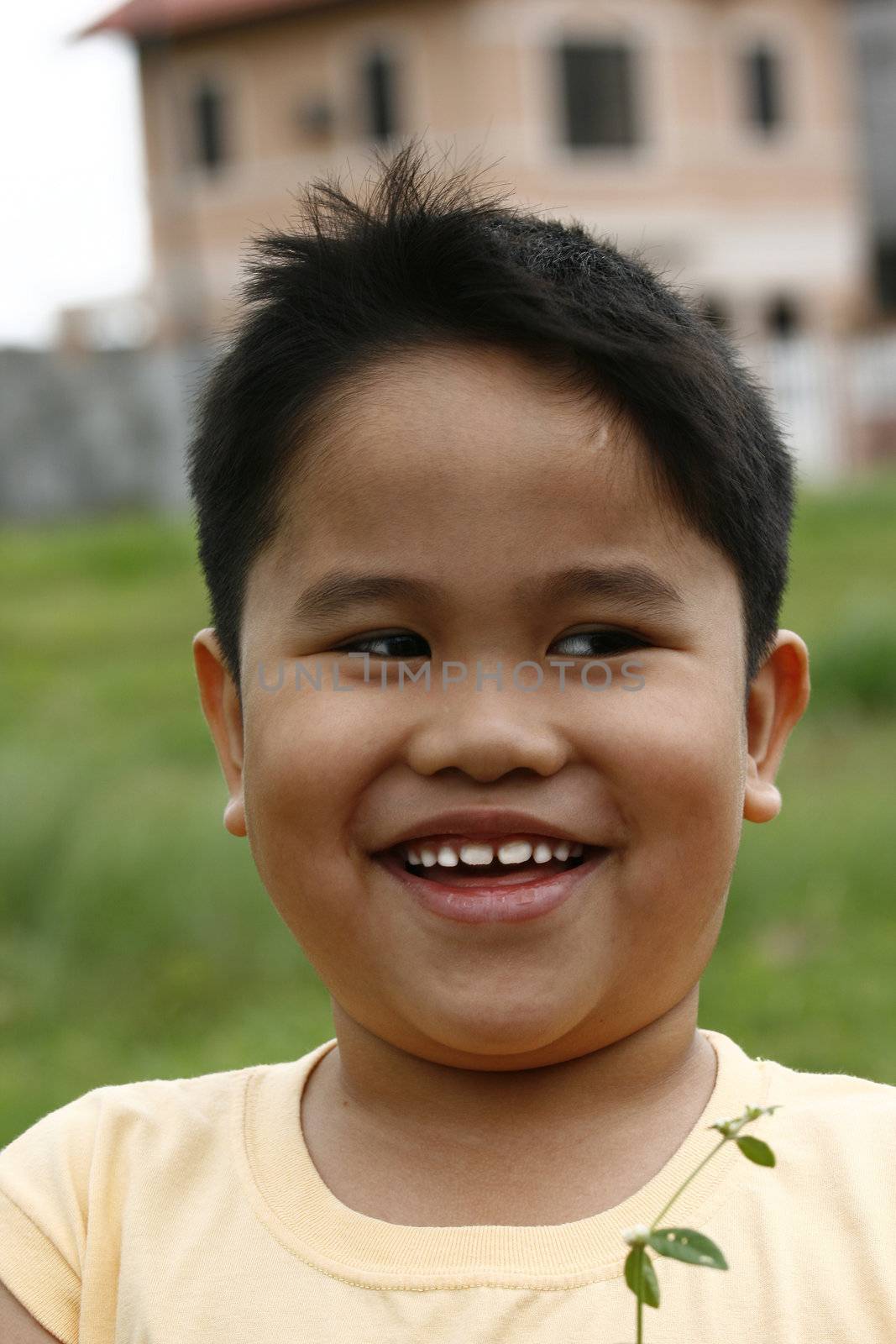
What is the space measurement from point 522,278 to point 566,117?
1888cm

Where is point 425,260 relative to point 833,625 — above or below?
above

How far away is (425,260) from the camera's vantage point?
1.67m

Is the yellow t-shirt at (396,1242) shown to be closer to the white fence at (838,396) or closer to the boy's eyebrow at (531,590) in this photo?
the boy's eyebrow at (531,590)

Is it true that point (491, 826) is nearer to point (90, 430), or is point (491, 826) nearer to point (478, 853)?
point (478, 853)

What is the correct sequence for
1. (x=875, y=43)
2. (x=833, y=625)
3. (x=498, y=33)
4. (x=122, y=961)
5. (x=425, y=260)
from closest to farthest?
(x=425, y=260), (x=122, y=961), (x=833, y=625), (x=498, y=33), (x=875, y=43)

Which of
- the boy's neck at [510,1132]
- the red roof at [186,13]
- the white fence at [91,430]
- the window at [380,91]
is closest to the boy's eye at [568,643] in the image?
the boy's neck at [510,1132]

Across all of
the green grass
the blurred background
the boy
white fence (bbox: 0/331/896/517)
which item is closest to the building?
the blurred background

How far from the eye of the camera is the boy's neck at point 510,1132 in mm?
1589

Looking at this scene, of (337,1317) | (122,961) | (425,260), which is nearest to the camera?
(337,1317)

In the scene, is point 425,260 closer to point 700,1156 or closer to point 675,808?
point 675,808

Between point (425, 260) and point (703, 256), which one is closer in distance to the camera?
point (425, 260)

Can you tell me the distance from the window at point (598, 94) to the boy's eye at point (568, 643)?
18881mm

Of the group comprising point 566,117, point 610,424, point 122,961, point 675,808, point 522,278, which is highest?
point 566,117

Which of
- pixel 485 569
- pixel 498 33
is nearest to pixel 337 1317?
pixel 485 569
